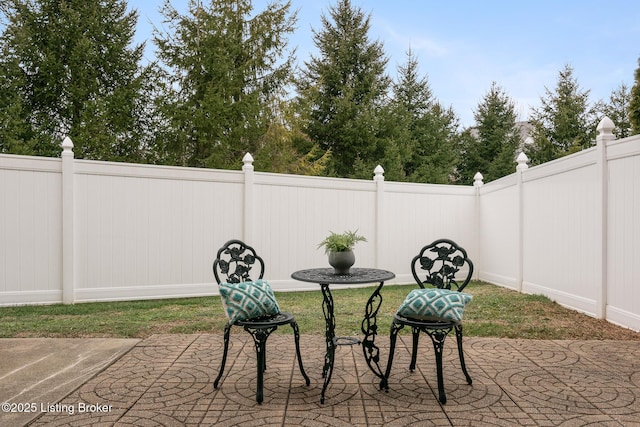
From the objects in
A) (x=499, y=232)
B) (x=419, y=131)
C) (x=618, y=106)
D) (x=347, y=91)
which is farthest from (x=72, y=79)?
(x=618, y=106)

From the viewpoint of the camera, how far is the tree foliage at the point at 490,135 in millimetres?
15148

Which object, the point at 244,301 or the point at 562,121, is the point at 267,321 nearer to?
the point at 244,301

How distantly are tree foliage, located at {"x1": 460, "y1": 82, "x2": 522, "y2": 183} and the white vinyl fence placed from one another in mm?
8375

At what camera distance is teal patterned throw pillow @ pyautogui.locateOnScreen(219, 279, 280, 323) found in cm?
275

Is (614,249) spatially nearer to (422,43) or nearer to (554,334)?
(554,334)

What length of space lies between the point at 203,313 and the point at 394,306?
231 cm

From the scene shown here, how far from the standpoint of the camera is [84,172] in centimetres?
570

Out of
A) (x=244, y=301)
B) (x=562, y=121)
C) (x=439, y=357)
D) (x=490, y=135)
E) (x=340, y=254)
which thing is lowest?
(x=439, y=357)

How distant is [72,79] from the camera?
1027 cm

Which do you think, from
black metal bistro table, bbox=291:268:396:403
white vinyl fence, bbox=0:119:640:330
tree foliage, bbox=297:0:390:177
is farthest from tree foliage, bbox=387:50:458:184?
black metal bistro table, bbox=291:268:396:403

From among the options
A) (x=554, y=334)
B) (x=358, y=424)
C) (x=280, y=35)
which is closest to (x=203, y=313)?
(x=358, y=424)

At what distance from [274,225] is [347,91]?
694 cm

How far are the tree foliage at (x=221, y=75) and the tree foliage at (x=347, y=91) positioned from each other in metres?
1.59

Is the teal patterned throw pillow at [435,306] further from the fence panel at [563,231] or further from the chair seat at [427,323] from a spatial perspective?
the fence panel at [563,231]
